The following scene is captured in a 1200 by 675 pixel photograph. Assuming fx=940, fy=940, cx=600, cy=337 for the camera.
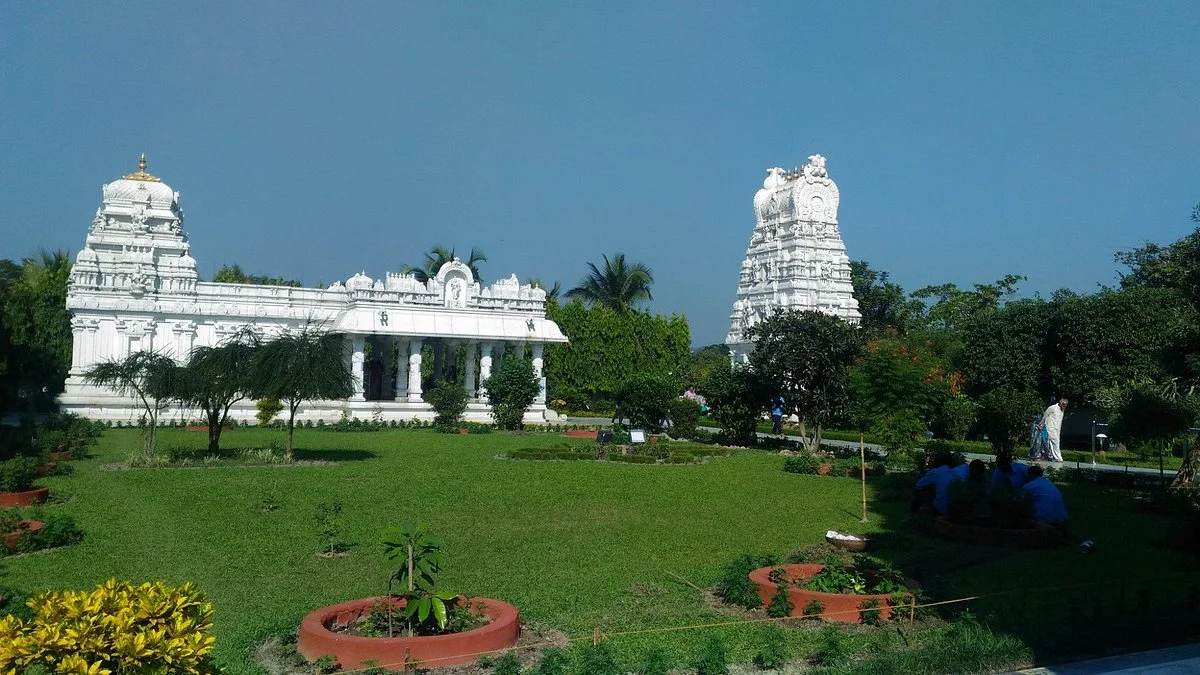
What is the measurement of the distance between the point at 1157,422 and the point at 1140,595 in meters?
10.7

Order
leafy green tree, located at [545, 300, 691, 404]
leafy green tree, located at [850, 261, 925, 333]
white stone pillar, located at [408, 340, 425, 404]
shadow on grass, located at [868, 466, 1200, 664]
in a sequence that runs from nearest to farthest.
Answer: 1. shadow on grass, located at [868, 466, 1200, 664]
2. white stone pillar, located at [408, 340, 425, 404]
3. leafy green tree, located at [545, 300, 691, 404]
4. leafy green tree, located at [850, 261, 925, 333]

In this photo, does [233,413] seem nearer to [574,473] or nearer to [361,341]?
[361,341]

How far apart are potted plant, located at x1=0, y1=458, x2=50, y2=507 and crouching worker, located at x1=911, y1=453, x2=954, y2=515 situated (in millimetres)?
13505

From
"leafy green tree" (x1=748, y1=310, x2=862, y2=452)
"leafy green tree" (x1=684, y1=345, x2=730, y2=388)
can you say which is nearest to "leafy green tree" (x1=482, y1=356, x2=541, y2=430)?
"leafy green tree" (x1=684, y1=345, x2=730, y2=388)

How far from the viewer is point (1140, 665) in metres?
7.21

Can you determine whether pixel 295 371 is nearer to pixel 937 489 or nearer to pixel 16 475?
pixel 16 475

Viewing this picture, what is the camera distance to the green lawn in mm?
8578

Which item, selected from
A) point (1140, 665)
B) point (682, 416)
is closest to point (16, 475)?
point (1140, 665)

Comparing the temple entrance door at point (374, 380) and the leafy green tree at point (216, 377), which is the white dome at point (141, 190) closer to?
the temple entrance door at point (374, 380)

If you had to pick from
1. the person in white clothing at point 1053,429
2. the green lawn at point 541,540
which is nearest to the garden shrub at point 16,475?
the green lawn at point 541,540

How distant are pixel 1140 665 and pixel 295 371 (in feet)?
59.2

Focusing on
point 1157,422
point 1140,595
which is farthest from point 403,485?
point 1157,422

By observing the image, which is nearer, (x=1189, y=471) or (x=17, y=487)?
(x=17, y=487)

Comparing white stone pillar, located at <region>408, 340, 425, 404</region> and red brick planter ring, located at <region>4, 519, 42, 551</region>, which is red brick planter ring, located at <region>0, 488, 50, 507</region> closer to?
red brick planter ring, located at <region>4, 519, 42, 551</region>
